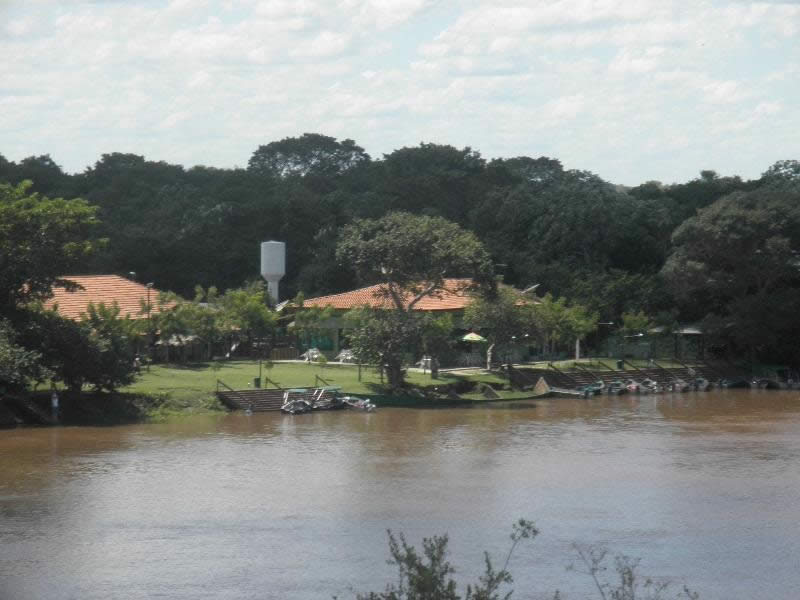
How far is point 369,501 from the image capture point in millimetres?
21391

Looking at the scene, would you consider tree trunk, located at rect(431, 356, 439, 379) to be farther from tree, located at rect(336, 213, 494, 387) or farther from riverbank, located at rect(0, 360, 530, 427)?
tree, located at rect(336, 213, 494, 387)

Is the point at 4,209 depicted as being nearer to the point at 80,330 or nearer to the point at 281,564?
the point at 80,330

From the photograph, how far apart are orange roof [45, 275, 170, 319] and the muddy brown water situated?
8.80m

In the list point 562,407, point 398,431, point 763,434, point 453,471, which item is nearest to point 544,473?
point 453,471

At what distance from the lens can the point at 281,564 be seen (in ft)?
55.3

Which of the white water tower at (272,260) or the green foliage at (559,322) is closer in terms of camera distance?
the green foliage at (559,322)

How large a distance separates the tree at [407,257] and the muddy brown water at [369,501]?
479 cm

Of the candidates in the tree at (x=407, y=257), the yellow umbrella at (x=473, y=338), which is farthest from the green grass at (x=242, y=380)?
the tree at (x=407, y=257)

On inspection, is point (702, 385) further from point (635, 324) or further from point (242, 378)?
point (242, 378)

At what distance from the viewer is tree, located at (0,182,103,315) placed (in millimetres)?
31109

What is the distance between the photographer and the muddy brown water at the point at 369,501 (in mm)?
16375

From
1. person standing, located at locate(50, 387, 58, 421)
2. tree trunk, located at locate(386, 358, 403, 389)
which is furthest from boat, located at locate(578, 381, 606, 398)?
person standing, located at locate(50, 387, 58, 421)

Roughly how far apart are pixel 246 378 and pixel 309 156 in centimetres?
4648

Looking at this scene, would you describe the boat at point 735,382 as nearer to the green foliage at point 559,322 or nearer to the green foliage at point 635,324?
the green foliage at point 635,324
